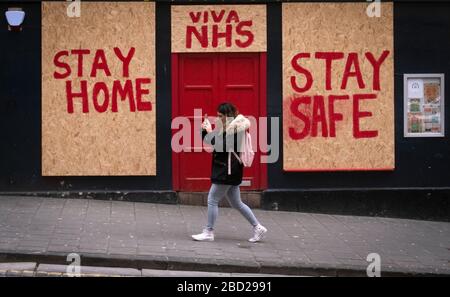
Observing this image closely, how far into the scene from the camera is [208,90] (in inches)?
541

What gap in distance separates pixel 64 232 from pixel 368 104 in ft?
19.5

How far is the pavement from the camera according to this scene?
31.2 feet

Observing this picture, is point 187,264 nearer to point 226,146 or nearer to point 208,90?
point 226,146

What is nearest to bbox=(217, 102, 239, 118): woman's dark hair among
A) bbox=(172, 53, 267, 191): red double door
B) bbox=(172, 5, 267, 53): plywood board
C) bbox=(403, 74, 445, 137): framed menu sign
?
bbox=(172, 53, 267, 191): red double door

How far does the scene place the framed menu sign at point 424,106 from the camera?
1398 cm

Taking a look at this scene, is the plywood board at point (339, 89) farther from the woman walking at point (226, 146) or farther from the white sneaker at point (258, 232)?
the woman walking at point (226, 146)

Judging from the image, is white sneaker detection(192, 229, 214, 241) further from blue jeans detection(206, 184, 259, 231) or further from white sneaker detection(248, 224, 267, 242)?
white sneaker detection(248, 224, 267, 242)

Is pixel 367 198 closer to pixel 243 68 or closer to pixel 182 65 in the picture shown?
pixel 243 68

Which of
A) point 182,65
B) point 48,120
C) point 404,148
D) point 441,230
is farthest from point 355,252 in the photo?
point 48,120

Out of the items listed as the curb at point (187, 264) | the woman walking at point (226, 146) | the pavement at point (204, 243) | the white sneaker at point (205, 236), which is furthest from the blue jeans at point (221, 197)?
the curb at point (187, 264)

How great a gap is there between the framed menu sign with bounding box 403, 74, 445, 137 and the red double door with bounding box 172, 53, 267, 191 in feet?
8.54

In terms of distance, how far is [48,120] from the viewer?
13.5m

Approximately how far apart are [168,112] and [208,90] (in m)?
0.80

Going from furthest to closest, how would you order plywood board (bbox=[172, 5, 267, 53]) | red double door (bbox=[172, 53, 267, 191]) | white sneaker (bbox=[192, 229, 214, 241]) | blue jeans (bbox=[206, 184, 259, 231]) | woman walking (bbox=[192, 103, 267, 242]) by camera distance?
red double door (bbox=[172, 53, 267, 191])
plywood board (bbox=[172, 5, 267, 53])
white sneaker (bbox=[192, 229, 214, 241])
blue jeans (bbox=[206, 184, 259, 231])
woman walking (bbox=[192, 103, 267, 242])
